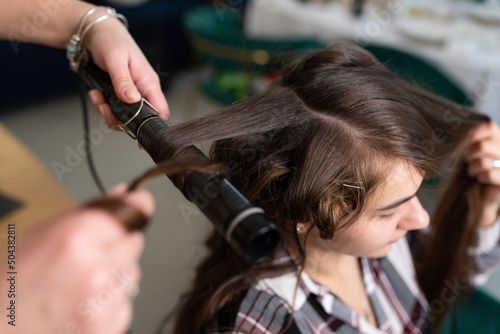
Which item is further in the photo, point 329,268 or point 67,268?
point 329,268

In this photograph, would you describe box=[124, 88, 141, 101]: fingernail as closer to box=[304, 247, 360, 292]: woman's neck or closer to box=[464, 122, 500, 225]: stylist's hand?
box=[304, 247, 360, 292]: woman's neck

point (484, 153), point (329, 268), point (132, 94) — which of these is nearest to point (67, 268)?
point (132, 94)

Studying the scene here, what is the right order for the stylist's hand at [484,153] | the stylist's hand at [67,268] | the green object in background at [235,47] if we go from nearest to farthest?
1. the stylist's hand at [67,268]
2. the stylist's hand at [484,153]
3. the green object in background at [235,47]

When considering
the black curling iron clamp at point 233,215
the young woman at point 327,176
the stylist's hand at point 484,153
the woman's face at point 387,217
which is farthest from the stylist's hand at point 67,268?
the stylist's hand at point 484,153

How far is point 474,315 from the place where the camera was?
2.68 feet

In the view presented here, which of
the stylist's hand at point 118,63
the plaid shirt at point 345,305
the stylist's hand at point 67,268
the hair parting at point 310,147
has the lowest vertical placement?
the plaid shirt at point 345,305

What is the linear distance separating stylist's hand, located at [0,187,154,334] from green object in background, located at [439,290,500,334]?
778mm

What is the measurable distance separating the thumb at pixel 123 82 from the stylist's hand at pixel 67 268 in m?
0.30

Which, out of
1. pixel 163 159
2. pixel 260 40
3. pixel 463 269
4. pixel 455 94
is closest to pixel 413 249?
pixel 463 269

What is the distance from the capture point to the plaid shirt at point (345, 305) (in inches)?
24.1

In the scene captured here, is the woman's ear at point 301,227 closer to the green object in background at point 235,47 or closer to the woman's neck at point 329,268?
the woman's neck at point 329,268

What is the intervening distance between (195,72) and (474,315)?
7.16 feet

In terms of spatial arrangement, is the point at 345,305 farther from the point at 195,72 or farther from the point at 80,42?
the point at 195,72

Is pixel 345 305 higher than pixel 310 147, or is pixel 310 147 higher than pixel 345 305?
pixel 310 147
